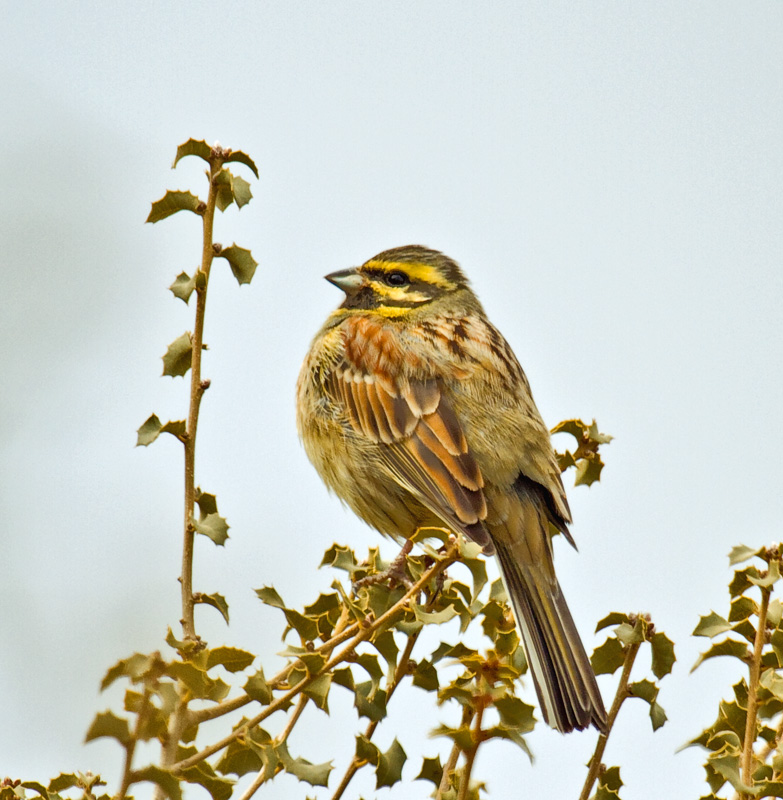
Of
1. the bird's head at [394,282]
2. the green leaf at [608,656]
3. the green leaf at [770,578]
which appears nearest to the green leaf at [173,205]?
the green leaf at [608,656]

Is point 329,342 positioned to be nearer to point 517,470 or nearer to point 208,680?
point 517,470

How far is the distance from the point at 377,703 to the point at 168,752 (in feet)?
1.96

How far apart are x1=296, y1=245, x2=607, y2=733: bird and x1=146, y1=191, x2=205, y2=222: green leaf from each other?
1.81 meters

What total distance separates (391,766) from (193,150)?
51.7 inches

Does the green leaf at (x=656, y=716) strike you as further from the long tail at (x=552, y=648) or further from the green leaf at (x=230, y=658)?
the green leaf at (x=230, y=658)

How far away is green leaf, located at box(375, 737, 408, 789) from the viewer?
2.31 metres

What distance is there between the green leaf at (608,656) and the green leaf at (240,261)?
1054 millimetres

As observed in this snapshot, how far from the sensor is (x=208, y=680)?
1865 mm

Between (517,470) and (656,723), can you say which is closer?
(656,723)

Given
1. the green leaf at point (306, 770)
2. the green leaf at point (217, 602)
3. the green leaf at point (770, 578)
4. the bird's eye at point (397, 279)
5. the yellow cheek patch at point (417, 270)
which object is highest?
the yellow cheek patch at point (417, 270)

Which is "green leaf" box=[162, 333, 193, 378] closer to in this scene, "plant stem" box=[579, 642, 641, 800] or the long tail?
"plant stem" box=[579, 642, 641, 800]

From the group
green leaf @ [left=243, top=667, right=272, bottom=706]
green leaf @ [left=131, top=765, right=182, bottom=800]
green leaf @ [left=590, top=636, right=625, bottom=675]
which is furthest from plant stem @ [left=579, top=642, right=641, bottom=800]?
green leaf @ [left=131, top=765, right=182, bottom=800]

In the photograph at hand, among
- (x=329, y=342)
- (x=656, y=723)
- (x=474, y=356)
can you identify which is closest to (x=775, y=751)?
(x=656, y=723)

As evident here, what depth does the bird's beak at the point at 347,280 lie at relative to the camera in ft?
18.0
